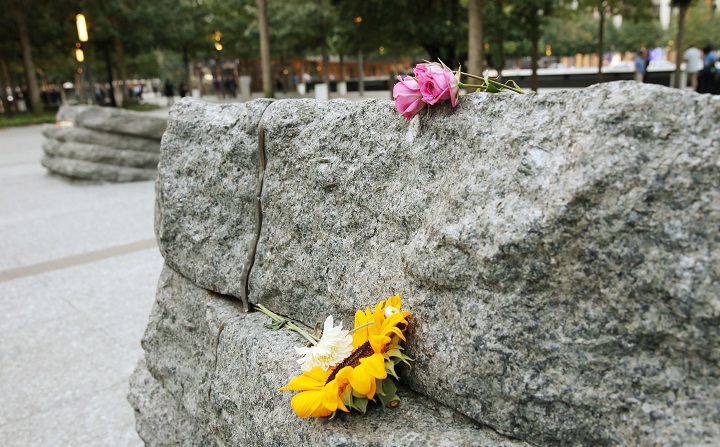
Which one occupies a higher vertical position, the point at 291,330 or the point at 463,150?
the point at 463,150

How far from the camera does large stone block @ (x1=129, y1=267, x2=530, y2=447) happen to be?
1.42 metres

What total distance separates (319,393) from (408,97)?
2.49ft

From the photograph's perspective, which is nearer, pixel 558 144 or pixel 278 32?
pixel 558 144

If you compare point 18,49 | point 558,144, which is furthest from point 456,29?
point 18,49

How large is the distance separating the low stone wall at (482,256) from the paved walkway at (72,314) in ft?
4.05

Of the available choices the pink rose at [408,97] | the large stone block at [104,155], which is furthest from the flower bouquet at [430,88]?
the large stone block at [104,155]

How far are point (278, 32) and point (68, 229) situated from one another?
22285mm

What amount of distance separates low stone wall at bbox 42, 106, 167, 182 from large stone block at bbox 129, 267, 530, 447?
24.6ft

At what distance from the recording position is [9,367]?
347 cm

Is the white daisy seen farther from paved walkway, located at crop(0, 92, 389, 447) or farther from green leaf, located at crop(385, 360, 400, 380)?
paved walkway, located at crop(0, 92, 389, 447)

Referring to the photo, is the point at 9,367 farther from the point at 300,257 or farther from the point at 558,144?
the point at 558,144

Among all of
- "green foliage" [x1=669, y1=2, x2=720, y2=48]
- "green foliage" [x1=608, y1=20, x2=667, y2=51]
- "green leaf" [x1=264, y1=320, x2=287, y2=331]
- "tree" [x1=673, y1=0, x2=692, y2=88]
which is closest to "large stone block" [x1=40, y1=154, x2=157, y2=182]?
"green leaf" [x1=264, y1=320, x2=287, y2=331]

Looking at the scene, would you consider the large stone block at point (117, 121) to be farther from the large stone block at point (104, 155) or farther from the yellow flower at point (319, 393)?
the yellow flower at point (319, 393)

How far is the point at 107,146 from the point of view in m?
9.58
